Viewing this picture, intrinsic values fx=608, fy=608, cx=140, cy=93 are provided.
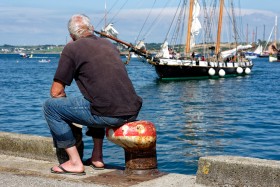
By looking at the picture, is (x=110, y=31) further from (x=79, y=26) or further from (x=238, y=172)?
(x=238, y=172)

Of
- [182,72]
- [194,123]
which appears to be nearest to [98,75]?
[194,123]

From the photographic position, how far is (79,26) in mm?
6203

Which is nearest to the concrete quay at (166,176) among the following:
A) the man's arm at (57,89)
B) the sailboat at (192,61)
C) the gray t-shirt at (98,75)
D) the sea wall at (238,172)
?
the sea wall at (238,172)

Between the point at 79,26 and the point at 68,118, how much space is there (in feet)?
3.11

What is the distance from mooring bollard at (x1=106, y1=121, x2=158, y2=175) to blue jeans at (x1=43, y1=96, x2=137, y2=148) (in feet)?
0.32

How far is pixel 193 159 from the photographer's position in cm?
1435

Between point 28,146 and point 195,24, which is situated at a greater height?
point 28,146

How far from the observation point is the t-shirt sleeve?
240 inches

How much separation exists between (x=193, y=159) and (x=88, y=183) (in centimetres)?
872

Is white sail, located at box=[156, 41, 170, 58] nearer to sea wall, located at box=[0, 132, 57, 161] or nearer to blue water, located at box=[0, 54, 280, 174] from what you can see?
blue water, located at box=[0, 54, 280, 174]

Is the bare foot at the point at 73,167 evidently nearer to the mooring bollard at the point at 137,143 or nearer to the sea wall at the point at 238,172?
the mooring bollard at the point at 137,143

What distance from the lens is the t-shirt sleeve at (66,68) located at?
609 cm

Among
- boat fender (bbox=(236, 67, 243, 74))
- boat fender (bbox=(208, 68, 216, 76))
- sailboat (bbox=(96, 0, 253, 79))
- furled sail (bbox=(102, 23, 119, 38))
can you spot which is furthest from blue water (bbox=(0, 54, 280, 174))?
boat fender (bbox=(236, 67, 243, 74))

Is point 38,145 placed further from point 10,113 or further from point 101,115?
point 10,113
